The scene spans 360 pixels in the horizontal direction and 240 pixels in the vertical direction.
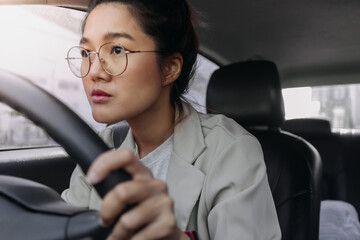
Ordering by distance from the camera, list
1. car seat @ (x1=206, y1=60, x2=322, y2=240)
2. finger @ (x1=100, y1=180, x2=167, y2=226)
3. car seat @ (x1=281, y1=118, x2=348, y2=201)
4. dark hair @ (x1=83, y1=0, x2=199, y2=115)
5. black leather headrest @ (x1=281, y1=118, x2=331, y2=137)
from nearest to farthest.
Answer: finger @ (x1=100, y1=180, x2=167, y2=226) < dark hair @ (x1=83, y1=0, x2=199, y2=115) < car seat @ (x1=206, y1=60, x2=322, y2=240) < car seat @ (x1=281, y1=118, x2=348, y2=201) < black leather headrest @ (x1=281, y1=118, x2=331, y2=137)

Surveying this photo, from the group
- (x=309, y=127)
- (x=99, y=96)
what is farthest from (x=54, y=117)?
(x=309, y=127)

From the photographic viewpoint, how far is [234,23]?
7.13ft

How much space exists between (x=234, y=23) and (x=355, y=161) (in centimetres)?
105

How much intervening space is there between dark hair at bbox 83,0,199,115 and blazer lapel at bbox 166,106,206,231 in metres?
0.09

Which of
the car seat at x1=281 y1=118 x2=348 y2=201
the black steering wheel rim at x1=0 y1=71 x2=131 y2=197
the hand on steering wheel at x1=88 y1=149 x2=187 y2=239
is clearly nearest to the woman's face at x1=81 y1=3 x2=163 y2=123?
the black steering wheel rim at x1=0 y1=71 x2=131 y2=197

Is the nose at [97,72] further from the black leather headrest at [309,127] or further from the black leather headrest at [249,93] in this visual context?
the black leather headrest at [309,127]

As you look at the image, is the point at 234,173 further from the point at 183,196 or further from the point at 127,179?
the point at 127,179

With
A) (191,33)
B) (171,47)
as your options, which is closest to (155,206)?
(171,47)

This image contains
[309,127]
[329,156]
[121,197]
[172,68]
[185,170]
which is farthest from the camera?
[309,127]

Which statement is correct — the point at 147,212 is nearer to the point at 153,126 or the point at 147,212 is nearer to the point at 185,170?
the point at 185,170

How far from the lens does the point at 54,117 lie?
0.54m

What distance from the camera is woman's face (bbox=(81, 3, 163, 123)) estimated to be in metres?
0.91

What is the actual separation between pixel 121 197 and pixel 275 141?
1178 mm

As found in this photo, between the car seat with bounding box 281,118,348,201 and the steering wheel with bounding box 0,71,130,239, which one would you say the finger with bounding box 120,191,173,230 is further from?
the car seat with bounding box 281,118,348,201
